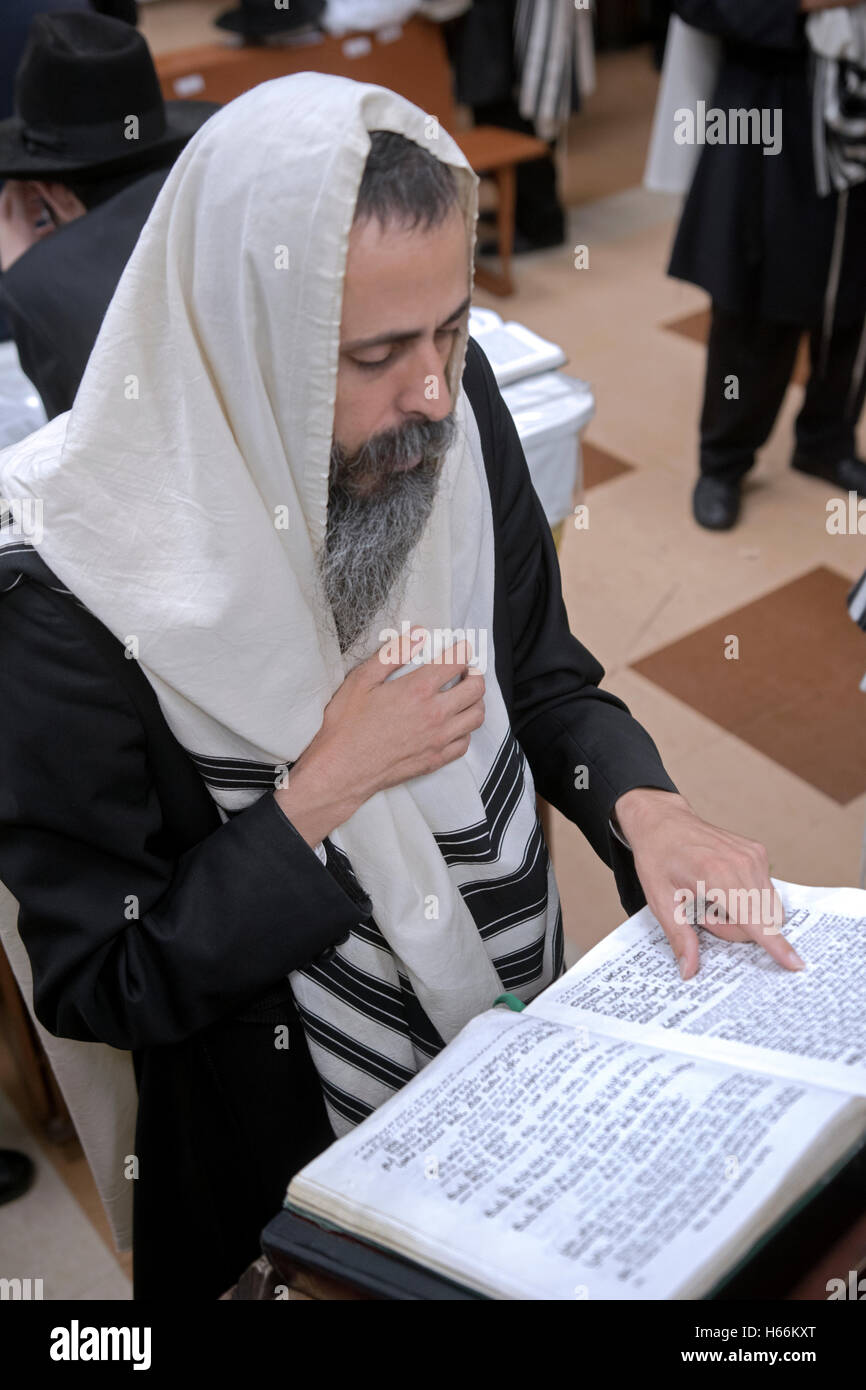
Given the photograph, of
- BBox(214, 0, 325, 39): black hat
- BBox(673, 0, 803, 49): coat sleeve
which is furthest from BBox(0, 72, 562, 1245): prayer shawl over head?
BBox(214, 0, 325, 39): black hat

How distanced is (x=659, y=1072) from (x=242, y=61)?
15.1 ft

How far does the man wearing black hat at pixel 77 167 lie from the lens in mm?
2064

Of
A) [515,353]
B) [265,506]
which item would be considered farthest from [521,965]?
[515,353]

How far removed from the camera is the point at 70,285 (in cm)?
206

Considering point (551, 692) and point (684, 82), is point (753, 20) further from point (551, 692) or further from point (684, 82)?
point (551, 692)

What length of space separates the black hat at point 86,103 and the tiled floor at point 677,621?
1.54 metres

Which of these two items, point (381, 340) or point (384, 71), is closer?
point (381, 340)

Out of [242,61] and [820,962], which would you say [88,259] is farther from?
[242,61]

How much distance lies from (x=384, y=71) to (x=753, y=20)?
231 centimetres

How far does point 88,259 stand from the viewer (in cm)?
206

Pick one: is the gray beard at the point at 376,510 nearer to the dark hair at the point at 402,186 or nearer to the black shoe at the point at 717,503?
the dark hair at the point at 402,186

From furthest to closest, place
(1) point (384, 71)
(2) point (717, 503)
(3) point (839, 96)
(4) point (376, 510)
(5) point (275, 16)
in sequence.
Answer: (1) point (384, 71) → (5) point (275, 16) → (2) point (717, 503) → (3) point (839, 96) → (4) point (376, 510)

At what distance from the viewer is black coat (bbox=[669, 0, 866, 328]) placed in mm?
3039

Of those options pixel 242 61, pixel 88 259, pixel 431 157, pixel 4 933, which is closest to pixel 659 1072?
pixel 431 157
